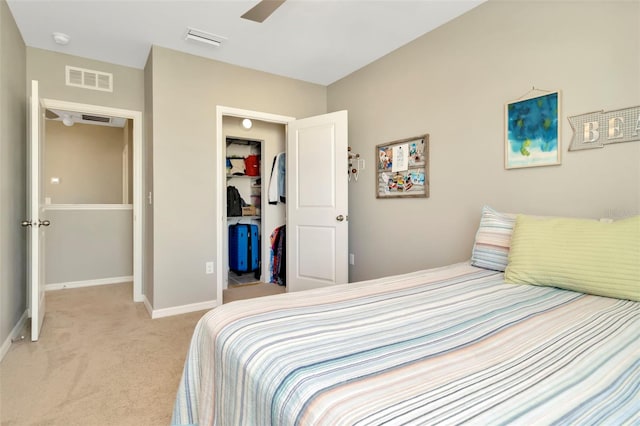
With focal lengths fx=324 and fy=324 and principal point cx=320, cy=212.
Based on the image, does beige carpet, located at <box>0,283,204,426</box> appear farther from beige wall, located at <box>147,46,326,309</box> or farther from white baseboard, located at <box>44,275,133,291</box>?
white baseboard, located at <box>44,275,133,291</box>

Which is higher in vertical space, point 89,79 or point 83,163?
point 89,79

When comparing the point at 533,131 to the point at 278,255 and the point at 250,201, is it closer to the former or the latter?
the point at 278,255

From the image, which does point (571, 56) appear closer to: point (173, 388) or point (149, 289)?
point (173, 388)

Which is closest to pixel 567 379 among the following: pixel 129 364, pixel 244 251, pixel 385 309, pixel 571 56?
pixel 385 309

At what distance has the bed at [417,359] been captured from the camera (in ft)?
1.91

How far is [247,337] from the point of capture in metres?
0.91

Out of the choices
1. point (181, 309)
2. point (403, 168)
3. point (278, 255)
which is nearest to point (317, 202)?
point (403, 168)

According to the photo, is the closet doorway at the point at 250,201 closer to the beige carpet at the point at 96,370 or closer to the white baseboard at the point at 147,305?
the white baseboard at the point at 147,305

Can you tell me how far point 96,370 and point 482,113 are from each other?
3.06m

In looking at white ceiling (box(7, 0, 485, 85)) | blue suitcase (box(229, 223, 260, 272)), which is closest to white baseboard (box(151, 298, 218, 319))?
blue suitcase (box(229, 223, 260, 272))

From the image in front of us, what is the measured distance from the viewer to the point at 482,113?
231cm

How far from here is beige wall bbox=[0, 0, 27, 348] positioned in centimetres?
221

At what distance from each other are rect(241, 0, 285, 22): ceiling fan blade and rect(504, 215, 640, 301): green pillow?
1736mm

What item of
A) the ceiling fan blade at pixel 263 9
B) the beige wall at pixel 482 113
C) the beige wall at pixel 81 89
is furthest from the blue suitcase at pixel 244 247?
the ceiling fan blade at pixel 263 9
